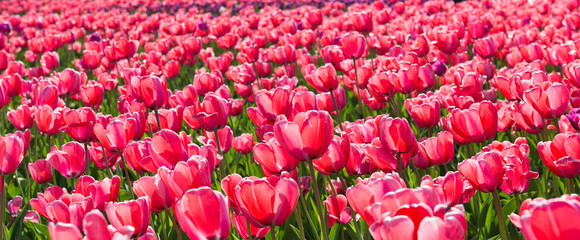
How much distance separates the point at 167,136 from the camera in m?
1.82

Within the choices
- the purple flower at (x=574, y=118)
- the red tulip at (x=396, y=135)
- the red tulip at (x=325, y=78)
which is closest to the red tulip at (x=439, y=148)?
the red tulip at (x=396, y=135)

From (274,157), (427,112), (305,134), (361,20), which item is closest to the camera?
(305,134)

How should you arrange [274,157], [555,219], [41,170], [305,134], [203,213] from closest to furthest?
[555,219] → [203,213] → [305,134] → [274,157] → [41,170]

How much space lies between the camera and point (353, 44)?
366 cm

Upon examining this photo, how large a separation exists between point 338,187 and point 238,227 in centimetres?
75

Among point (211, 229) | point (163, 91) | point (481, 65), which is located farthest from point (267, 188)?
point (481, 65)

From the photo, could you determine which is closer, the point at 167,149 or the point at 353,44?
the point at 167,149

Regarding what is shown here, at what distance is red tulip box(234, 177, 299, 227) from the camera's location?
1417 mm

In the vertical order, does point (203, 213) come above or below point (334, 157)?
above

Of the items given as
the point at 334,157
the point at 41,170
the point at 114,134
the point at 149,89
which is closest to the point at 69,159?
the point at 114,134

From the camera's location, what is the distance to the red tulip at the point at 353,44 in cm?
363

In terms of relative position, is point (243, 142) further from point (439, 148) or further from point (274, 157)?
point (439, 148)

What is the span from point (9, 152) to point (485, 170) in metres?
1.61

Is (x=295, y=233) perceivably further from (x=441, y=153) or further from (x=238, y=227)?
(x=441, y=153)
